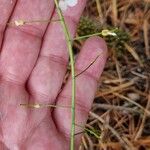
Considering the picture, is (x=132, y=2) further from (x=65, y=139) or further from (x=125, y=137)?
(x=65, y=139)

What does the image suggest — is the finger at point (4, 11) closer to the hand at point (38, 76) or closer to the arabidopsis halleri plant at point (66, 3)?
the hand at point (38, 76)

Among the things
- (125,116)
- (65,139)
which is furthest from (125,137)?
(65,139)

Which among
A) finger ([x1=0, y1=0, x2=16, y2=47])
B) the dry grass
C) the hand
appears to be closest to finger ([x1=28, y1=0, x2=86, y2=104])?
the hand

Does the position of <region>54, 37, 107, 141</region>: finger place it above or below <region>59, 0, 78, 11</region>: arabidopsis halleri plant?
below

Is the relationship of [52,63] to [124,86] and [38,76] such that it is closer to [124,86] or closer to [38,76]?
[38,76]

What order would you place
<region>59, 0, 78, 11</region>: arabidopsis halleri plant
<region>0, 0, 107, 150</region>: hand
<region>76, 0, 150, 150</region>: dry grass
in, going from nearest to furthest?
<region>0, 0, 107, 150</region>: hand < <region>59, 0, 78, 11</region>: arabidopsis halleri plant < <region>76, 0, 150, 150</region>: dry grass

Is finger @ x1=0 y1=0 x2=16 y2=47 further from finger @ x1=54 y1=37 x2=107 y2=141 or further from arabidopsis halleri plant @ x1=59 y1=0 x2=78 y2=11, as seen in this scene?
finger @ x1=54 y1=37 x2=107 y2=141
